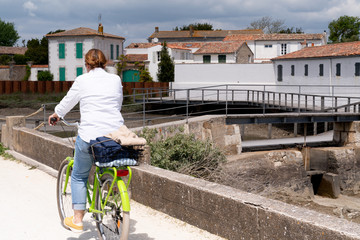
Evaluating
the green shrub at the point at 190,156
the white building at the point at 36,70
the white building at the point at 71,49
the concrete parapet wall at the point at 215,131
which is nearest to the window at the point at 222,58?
the white building at the point at 71,49

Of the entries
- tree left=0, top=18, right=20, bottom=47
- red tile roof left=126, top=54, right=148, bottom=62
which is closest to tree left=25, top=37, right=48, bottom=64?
red tile roof left=126, top=54, right=148, bottom=62

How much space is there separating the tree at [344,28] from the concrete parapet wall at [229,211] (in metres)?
91.3

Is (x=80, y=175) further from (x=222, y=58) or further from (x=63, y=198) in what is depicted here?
(x=222, y=58)

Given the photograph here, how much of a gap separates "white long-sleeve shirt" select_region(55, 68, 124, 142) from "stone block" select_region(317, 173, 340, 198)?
1798cm

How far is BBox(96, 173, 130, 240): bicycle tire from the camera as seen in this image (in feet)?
14.8

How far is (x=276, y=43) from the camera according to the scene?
2692 inches

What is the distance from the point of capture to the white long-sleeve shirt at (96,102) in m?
4.71

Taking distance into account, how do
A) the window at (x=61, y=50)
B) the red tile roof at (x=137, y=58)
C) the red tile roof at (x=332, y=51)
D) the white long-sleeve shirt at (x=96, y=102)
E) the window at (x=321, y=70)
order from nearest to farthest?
1. the white long-sleeve shirt at (x=96, y=102)
2. the red tile roof at (x=332, y=51)
3. the window at (x=321, y=70)
4. the window at (x=61, y=50)
5. the red tile roof at (x=137, y=58)

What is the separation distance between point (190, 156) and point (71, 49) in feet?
157

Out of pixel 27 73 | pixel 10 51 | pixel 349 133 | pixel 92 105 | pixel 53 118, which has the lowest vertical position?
pixel 349 133

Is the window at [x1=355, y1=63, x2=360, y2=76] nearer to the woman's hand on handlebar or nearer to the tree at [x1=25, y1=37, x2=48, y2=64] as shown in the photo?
the woman's hand on handlebar

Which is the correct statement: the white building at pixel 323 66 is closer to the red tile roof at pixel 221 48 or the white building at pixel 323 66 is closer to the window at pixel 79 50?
the red tile roof at pixel 221 48

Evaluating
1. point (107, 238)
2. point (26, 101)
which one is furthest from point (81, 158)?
point (26, 101)

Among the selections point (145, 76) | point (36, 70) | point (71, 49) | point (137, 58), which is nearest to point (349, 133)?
point (145, 76)
